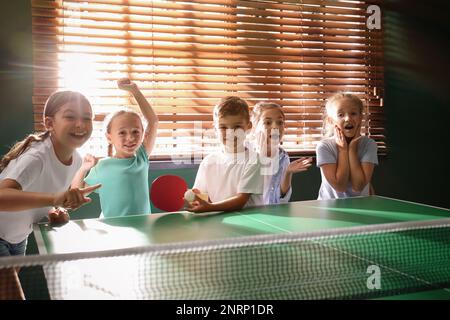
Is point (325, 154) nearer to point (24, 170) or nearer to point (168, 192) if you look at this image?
point (168, 192)

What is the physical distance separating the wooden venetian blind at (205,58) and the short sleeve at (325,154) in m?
0.82

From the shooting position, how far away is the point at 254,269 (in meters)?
1.33

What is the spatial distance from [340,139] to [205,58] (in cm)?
127

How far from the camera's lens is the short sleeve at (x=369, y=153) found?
9.95ft

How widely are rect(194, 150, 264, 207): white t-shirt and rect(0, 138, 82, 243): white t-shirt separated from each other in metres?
0.79

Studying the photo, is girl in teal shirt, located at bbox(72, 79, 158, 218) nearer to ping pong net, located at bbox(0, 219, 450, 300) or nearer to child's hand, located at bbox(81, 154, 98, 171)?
child's hand, located at bbox(81, 154, 98, 171)

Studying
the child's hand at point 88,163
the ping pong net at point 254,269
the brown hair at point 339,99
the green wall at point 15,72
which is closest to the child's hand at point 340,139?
the brown hair at point 339,99

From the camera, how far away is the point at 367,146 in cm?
309

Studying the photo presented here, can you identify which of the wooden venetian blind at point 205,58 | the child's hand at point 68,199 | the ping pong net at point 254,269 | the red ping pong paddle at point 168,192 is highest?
the wooden venetian blind at point 205,58

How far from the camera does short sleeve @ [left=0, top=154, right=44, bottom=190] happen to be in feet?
6.11

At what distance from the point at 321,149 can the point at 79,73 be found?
5.94ft

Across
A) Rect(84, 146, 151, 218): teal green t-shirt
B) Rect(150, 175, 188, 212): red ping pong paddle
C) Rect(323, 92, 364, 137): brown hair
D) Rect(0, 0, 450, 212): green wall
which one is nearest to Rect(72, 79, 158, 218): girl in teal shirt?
Result: Rect(84, 146, 151, 218): teal green t-shirt

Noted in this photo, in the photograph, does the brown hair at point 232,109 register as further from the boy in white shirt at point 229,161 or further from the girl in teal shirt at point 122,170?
the girl in teal shirt at point 122,170

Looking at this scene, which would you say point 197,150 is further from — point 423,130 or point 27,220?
point 423,130
